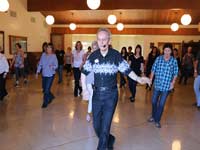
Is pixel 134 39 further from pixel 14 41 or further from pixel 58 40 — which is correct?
pixel 14 41

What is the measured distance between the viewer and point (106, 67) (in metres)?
2.89

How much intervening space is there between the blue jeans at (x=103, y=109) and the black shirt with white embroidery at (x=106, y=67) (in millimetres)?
101

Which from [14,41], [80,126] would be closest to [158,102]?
[80,126]

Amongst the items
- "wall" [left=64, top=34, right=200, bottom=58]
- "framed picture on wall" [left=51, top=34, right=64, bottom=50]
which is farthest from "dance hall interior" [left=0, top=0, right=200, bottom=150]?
"wall" [left=64, top=34, right=200, bottom=58]

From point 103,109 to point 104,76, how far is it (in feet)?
1.28

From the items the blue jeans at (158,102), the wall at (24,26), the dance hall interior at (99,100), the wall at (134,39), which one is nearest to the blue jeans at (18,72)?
the dance hall interior at (99,100)

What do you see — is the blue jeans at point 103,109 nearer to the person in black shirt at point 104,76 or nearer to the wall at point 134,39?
the person in black shirt at point 104,76

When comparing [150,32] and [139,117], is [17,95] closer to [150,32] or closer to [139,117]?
[139,117]

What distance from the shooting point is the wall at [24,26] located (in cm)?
1097

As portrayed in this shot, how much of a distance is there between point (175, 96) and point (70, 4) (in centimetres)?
622

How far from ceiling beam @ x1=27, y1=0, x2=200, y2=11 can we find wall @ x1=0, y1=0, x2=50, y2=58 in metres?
0.59

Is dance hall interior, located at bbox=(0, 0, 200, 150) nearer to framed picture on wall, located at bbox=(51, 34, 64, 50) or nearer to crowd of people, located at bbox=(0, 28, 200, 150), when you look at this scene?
crowd of people, located at bbox=(0, 28, 200, 150)

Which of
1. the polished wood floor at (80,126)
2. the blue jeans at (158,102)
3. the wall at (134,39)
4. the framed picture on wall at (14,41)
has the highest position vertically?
the wall at (134,39)

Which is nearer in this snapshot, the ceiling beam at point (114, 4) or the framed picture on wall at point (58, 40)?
the ceiling beam at point (114, 4)
